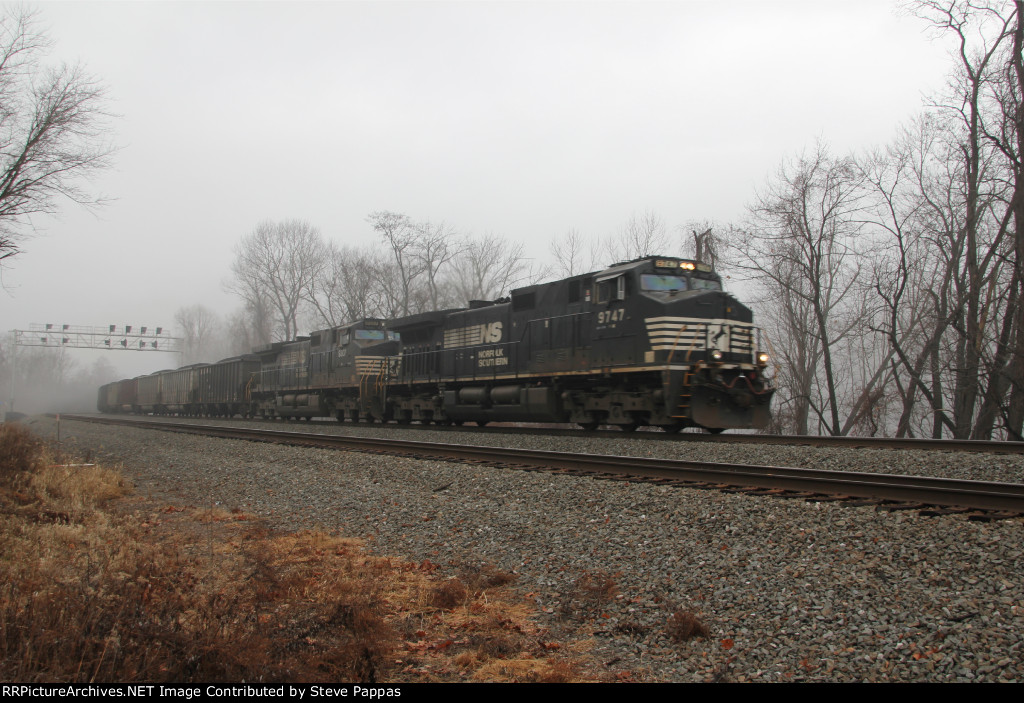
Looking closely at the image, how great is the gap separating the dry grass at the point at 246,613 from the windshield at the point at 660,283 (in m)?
9.15

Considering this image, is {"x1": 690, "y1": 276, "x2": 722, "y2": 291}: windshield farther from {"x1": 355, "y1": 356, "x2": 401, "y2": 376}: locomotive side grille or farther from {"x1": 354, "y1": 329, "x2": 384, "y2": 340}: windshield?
{"x1": 354, "y1": 329, "x2": 384, "y2": 340}: windshield

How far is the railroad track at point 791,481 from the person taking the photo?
5.71m

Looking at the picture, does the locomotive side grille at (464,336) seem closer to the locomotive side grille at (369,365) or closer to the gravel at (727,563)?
the locomotive side grille at (369,365)

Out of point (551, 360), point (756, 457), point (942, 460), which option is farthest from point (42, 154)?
point (942, 460)

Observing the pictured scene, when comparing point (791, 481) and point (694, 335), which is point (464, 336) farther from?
point (791, 481)

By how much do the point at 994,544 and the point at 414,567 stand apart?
171 inches

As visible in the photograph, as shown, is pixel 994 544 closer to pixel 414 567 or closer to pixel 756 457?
pixel 414 567

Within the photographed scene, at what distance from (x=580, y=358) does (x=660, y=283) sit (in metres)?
2.53

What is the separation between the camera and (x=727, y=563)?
490 centimetres

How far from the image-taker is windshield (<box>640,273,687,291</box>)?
13961 mm

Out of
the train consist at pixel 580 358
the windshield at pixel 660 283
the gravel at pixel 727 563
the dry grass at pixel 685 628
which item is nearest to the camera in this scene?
the gravel at pixel 727 563

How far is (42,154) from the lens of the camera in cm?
1636

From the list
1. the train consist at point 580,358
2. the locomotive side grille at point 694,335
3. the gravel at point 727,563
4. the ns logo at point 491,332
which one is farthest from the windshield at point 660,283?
the gravel at point 727,563
